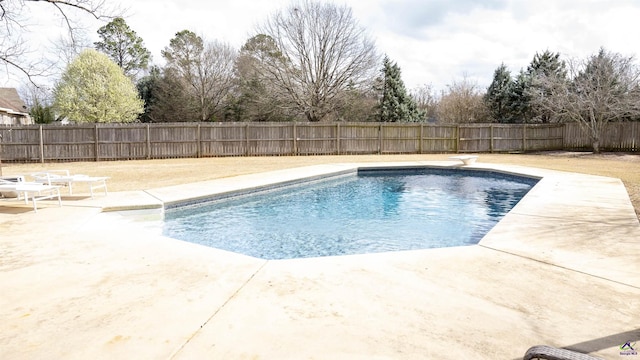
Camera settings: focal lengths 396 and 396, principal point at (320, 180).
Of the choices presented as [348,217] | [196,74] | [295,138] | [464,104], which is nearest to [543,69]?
[464,104]

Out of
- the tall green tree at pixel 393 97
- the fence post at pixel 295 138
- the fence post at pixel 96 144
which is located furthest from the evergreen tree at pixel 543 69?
the fence post at pixel 96 144

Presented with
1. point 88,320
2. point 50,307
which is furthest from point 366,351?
point 50,307

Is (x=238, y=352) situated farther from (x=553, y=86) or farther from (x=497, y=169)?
(x=553, y=86)

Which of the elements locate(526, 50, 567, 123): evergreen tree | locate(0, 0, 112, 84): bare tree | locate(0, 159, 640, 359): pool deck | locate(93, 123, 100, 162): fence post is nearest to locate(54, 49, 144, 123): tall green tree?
→ locate(93, 123, 100, 162): fence post

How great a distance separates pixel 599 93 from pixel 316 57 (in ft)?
50.2

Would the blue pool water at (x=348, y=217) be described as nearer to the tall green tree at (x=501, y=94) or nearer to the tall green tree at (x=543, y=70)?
the tall green tree at (x=543, y=70)

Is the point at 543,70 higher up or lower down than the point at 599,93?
higher up

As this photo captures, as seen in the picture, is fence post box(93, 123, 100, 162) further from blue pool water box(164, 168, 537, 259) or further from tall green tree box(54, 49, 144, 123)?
blue pool water box(164, 168, 537, 259)

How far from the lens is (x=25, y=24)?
8.95 meters

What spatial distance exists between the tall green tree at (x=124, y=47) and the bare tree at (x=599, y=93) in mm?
29512

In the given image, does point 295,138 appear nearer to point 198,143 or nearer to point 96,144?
point 198,143

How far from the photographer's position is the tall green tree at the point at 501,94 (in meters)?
25.4

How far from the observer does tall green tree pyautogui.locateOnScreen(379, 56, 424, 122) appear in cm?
2627

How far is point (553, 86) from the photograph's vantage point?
67.3ft
